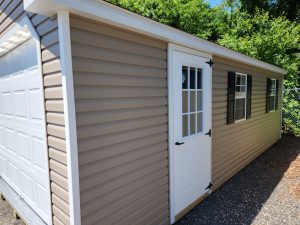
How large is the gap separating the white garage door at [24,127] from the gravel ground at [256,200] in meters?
1.94

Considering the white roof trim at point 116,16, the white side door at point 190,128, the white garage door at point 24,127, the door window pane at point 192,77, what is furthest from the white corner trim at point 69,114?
the door window pane at point 192,77

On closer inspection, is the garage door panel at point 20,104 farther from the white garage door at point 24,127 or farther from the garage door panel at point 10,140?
the garage door panel at point 10,140

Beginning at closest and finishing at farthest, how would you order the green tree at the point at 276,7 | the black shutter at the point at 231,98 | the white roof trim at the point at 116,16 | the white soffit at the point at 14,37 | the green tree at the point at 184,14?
the white roof trim at the point at 116,16 < the white soffit at the point at 14,37 < the black shutter at the point at 231,98 < the green tree at the point at 276,7 < the green tree at the point at 184,14

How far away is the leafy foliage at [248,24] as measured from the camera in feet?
33.4

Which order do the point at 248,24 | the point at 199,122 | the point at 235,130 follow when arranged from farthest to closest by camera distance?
the point at 248,24
the point at 235,130
the point at 199,122

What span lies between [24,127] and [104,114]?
4.64ft

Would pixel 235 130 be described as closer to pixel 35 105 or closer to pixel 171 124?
pixel 171 124

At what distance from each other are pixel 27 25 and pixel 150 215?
2.57 m

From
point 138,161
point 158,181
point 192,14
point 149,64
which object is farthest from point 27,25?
point 192,14

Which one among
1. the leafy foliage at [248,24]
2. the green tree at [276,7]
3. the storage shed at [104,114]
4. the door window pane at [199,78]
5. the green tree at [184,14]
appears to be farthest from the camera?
the green tree at [184,14]

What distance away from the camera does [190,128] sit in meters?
3.57

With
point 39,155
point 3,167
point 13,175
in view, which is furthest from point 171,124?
point 3,167

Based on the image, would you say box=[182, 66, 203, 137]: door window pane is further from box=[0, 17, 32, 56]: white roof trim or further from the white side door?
box=[0, 17, 32, 56]: white roof trim

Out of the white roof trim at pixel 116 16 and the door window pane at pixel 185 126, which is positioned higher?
the white roof trim at pixel 116 16
